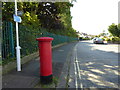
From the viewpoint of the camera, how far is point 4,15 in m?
6.23

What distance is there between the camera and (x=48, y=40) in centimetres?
313

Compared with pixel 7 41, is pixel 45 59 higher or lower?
lower

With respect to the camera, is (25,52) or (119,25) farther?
(119,25)

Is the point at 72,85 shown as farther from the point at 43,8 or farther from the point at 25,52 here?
the point at 43,8

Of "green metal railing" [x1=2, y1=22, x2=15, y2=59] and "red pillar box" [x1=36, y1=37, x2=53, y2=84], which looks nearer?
"red pillar box" [x1=36, y1=37, x2=53, y2=84]

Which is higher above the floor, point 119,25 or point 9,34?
point 119,25

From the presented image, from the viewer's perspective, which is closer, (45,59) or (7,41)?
(45,59)

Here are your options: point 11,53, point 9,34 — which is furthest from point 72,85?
point 9,34

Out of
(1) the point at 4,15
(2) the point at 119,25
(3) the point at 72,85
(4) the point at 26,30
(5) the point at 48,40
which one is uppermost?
(2) the point at 119,25

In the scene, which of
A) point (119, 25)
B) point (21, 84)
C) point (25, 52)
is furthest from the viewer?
point (119, 25)

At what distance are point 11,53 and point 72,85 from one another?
308 cm

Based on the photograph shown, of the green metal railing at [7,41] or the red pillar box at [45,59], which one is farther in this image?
the green metal railing at [7,41]

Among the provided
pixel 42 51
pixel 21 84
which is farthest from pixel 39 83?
pixel 42 51

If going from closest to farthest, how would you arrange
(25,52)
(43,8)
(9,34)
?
(9,34)
(25,52)
(43,8)
